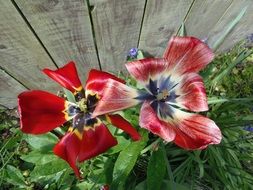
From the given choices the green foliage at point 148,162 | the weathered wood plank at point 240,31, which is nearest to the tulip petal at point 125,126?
the green foliage at point 148,162

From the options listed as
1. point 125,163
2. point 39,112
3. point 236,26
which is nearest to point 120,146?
point 125,163

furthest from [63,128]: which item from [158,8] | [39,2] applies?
[158,8]

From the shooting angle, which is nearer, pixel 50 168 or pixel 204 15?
pixel 50 168

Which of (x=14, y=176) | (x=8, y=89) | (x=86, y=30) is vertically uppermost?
(x=86, y=30)

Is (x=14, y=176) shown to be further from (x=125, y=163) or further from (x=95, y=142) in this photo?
(x=95, y=142)

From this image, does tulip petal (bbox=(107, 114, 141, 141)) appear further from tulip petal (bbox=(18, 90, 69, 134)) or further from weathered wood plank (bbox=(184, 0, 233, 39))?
weathered wood plank (bbox=(184, 0, 233, 39))

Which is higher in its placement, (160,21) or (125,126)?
(160,21)
